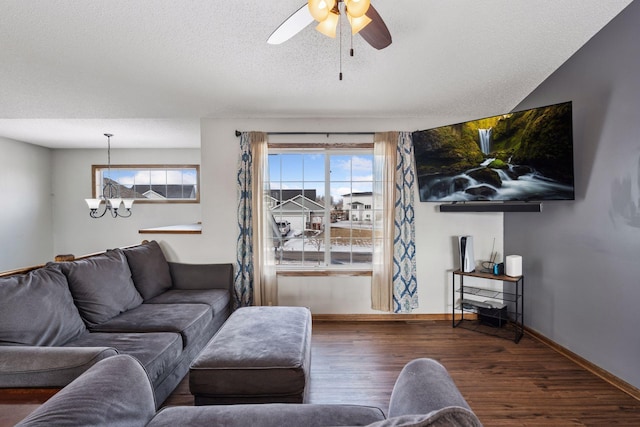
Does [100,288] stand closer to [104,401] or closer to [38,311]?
[38,311]

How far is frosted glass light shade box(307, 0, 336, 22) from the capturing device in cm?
132

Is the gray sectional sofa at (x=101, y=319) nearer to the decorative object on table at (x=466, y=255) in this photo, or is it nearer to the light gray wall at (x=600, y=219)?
the decorative object on table at (x=466, y=255)

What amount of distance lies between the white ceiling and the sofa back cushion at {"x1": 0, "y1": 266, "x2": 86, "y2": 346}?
1.78m

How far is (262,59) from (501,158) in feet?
Result: 7.67

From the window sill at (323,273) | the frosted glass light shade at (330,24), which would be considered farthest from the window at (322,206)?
the frosted glass light shade at (330,24)

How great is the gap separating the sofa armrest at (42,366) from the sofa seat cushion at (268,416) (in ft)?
1.73

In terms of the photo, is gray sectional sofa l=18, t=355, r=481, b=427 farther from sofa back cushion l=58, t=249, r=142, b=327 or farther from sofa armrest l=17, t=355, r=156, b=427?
sofa back cushion l=58, t=249, r=142, b=327

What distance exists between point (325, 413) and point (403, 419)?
1.91 ft

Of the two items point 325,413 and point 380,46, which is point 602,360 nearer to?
point 325,413

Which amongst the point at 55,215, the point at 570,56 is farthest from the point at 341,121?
the point at 55,215

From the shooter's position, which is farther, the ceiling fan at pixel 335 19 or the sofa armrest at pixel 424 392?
the ceiling fan at pixel 335 19

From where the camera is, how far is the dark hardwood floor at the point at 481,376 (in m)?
1.84

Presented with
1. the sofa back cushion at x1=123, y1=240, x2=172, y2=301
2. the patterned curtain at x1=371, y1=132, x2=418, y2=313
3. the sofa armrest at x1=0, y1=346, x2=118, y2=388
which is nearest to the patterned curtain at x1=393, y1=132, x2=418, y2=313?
the patterned curtain at x1=371, y1=132, x2=418, y2=313

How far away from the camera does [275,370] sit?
1.62 metres
